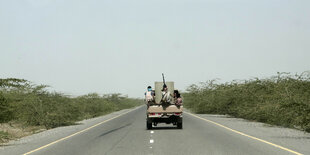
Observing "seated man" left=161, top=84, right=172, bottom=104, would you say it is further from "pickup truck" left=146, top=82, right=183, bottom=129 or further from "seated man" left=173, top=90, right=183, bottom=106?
"seated man" left=173, top=90, right=183, bottom=106

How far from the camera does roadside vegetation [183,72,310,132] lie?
19.8 m

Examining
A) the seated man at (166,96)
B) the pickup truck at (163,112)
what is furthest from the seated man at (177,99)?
the seated man at (166,96)


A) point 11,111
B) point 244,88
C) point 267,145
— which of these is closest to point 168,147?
point 267,145

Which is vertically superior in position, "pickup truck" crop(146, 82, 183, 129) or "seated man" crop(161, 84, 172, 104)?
"seated man" crop(161, 84, 172, 104)

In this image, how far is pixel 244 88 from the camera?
38750 mm

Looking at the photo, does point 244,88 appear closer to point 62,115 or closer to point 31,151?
point 62,115

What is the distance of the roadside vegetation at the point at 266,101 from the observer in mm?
19783

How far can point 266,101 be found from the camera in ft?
94.9

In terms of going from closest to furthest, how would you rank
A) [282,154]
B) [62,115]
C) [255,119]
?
1. [282,154]
2. [62,115]
3. [255,119]

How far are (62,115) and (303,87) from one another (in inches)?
647

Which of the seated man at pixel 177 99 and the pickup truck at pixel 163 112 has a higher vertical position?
the seated man at pixel 177 99

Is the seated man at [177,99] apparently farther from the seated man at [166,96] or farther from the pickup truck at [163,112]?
the seated man at [166,96]

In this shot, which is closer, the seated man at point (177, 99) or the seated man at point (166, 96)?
the seated man at point (166, 96)

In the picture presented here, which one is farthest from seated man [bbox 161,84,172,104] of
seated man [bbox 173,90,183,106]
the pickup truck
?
seated man [bbox 173,90,183,106]
